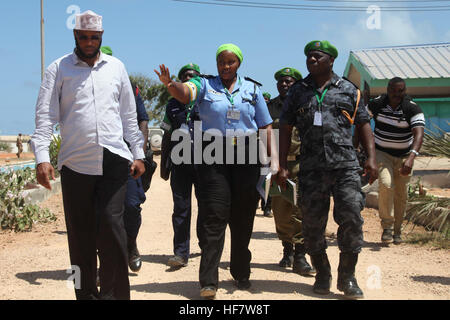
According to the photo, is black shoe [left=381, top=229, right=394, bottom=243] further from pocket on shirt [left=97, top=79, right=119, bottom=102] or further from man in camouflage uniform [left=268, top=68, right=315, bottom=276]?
pocket on shirt [left=97, top=79, right=119, bottom=102]

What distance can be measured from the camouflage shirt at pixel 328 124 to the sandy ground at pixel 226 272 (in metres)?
1.12

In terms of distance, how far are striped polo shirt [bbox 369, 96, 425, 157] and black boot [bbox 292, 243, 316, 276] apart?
2472 mm

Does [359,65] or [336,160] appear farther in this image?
[359,65]

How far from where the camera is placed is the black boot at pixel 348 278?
4680 mm

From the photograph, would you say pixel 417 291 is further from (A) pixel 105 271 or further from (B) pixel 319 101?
(A) pixel 105 271

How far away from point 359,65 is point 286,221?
14.2 m

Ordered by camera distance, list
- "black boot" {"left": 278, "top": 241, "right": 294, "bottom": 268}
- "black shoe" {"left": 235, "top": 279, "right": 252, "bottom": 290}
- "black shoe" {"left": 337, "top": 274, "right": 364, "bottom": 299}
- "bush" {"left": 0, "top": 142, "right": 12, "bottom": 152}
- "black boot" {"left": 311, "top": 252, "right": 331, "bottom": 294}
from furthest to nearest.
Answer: "bush" {"left": 0, "top": 142, "right": 12, "bottom": 152}, "black boot" {"left": 278, "top": 241, "right": 294, "bottom": 268}, "black shoe" {"left": 235, "top": 279, "right": 252, "bottom": 290}, "black boot" {"left": 311, "top": 252, "right": 331, "bottom": 294}, "black shoe" {"left": 337, "top": 274, "right": 364, "bottom": 299}

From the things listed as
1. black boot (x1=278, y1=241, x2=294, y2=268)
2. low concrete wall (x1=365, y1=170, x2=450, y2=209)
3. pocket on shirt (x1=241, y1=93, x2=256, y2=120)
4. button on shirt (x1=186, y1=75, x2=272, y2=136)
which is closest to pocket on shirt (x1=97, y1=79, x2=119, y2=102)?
button on shirt (x1=186, y1=75, x2=272, y2=136)

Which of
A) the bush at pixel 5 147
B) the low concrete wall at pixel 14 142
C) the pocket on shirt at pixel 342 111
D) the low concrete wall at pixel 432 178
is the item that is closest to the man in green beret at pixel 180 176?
the pocket on shirt at pixel 342 111

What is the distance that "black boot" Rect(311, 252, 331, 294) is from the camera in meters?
4.90

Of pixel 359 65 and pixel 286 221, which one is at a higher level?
pixel 359 65

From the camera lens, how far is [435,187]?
38.8 feet

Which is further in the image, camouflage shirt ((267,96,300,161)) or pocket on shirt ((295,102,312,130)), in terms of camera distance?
camouflage shirt ((267,96,300,161))
